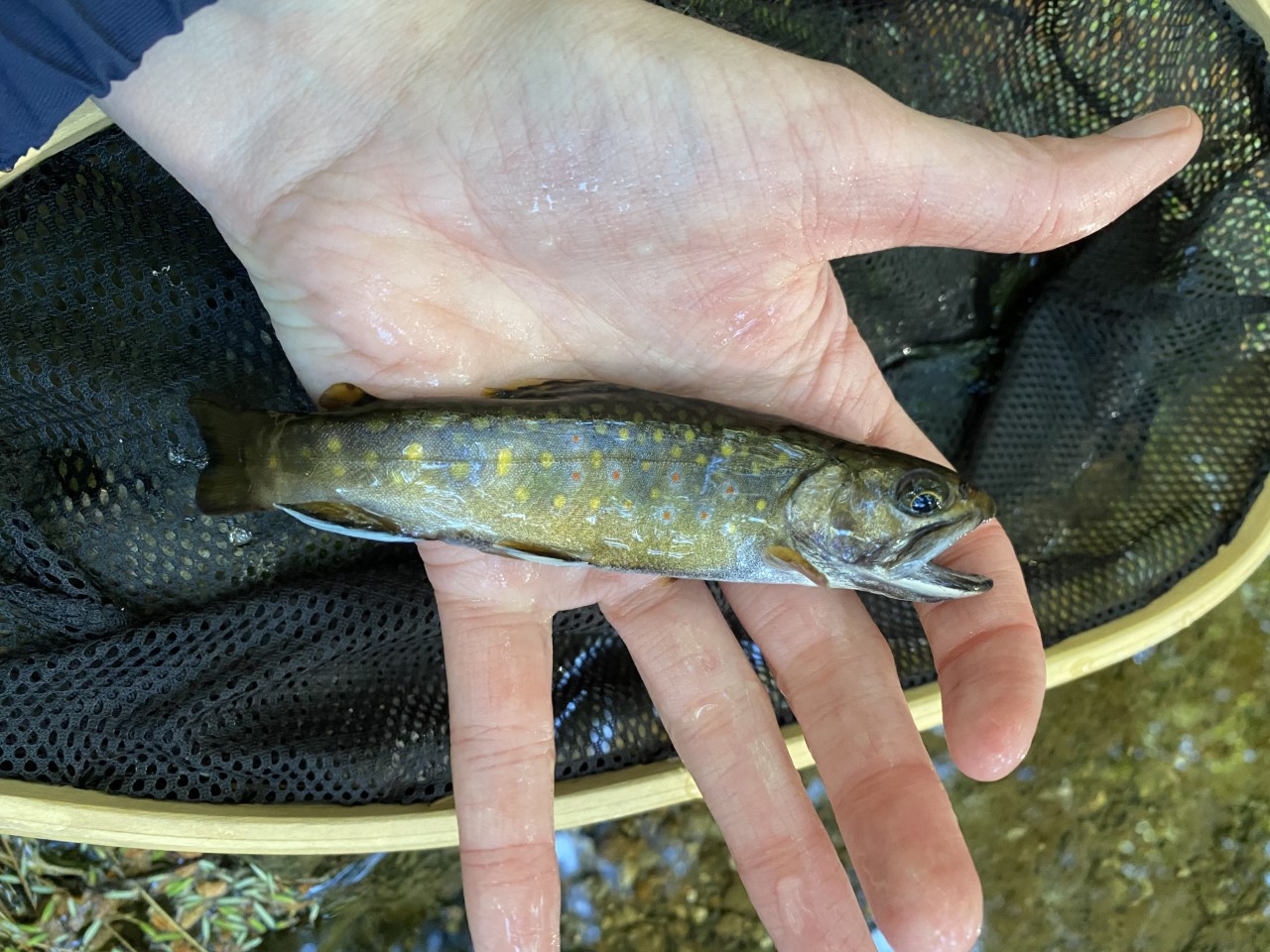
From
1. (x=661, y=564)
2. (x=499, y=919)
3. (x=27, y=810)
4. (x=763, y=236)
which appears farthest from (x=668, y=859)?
(x=763, y=236)

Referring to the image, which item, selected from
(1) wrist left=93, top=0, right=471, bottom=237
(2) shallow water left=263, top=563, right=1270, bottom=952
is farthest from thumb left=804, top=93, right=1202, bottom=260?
(2) shallow water left=263, top=563, right=1270, bottom=952

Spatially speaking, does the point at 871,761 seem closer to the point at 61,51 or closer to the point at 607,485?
the point at 607,485

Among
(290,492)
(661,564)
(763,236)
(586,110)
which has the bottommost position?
(661,564)

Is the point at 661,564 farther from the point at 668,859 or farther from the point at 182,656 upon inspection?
the point at 668,859

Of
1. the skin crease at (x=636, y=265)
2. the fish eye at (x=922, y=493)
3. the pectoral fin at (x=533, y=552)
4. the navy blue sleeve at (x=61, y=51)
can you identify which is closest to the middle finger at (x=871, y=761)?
the skin crease at (x=636, y=265)

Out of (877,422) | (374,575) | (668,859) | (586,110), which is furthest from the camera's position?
(668,859)

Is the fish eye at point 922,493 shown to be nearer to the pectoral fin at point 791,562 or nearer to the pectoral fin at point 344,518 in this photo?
the pectoral fin at point 791,562
